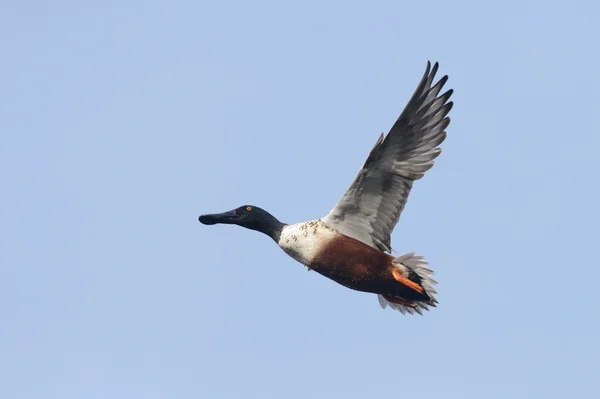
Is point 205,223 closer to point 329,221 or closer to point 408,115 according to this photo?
point 329,221

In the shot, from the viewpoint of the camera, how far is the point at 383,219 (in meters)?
13.3

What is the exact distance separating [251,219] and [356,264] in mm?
1937

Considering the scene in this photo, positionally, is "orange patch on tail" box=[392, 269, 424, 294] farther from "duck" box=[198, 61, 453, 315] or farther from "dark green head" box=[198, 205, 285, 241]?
"dark green head" box=[198, 205, 285, 241]

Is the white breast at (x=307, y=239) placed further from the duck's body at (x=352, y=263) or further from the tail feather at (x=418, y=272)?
the tail feather at (x=418, y=272)

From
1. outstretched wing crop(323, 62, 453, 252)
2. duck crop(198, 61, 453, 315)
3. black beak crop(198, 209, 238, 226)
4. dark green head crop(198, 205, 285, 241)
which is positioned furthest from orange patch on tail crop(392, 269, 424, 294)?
black beak crop(198, 209, 238, 226)

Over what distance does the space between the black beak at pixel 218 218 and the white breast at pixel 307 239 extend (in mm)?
1282

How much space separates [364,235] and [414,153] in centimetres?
124

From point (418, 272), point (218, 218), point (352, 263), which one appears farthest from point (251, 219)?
point (418, 272)

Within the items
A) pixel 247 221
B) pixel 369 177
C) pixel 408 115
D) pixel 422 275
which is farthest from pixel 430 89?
pixel 247 221

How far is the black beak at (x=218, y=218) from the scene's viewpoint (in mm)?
14609

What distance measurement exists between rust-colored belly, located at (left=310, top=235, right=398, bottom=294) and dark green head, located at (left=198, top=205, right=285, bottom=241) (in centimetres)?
102

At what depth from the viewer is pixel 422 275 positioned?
13.3 metres

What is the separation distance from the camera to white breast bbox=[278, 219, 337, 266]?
13242mm

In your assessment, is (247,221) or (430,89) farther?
(247,221)
